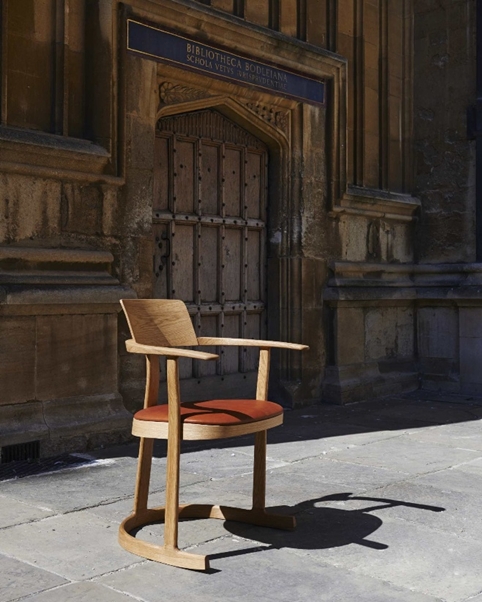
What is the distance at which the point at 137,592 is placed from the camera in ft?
10.5

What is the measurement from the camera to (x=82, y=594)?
316 centimetres

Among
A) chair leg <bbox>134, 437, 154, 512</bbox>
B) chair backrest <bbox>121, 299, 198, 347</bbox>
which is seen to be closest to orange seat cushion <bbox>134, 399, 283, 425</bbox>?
chair leg <bbox>134, 437, 154, 512</bbox>

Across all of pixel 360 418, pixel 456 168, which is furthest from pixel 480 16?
pixel 360 418

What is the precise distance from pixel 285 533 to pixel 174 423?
0.91 metres

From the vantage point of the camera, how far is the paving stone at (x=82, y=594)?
3.11 metres

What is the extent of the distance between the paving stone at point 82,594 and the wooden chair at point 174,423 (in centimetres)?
38

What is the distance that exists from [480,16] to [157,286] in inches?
201

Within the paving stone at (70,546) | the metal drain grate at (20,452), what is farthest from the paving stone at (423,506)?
the metal drain grate at (20,452)

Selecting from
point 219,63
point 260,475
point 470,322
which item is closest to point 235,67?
point 219,63

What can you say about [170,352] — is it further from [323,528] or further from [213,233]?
[213,233]

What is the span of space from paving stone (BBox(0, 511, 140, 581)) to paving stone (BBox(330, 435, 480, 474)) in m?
2.21

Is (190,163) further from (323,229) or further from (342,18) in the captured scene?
(342,18)

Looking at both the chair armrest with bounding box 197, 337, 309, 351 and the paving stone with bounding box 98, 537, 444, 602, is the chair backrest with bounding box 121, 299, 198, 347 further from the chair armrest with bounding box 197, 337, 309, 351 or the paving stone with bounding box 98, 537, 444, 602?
the paving stone with bounding box 98, 537, 444, 602

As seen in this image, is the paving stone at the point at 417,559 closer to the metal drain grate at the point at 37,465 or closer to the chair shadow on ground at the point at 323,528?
the chair shadow on ground at the point at 323,528
